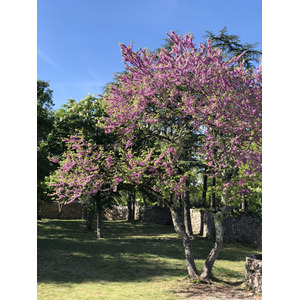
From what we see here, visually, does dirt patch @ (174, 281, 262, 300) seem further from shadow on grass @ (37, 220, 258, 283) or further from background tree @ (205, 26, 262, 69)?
background tree @ (205, 26, 262, 69)

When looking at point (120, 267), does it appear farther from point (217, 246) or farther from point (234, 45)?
point (234, 45)

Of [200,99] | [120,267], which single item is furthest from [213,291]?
[200,99]

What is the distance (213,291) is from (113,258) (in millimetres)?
5603

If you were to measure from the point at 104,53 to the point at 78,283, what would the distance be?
6336mm

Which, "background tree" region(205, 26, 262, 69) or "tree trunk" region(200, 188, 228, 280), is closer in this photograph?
"tree trunk" region(200, 188, 228, 280)

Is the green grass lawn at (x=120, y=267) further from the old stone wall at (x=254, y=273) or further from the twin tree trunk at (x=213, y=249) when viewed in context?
the old stone wall at (x=254, y=273)

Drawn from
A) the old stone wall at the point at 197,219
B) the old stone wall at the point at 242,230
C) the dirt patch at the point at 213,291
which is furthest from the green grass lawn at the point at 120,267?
the old stone wall at the point at 197,219

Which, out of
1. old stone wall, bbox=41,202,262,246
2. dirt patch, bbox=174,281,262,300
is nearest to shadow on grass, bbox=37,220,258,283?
old stone wall, bbox=41,202,262,246

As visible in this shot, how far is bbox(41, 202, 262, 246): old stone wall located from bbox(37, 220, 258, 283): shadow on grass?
1135 millimetres

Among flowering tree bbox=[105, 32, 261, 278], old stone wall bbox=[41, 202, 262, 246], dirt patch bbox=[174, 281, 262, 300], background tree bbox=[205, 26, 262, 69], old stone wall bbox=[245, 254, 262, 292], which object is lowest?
old stone wall bbox=[41, 202, 262, 246]

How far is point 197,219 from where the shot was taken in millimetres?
23031

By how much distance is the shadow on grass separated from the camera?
10.5 m
